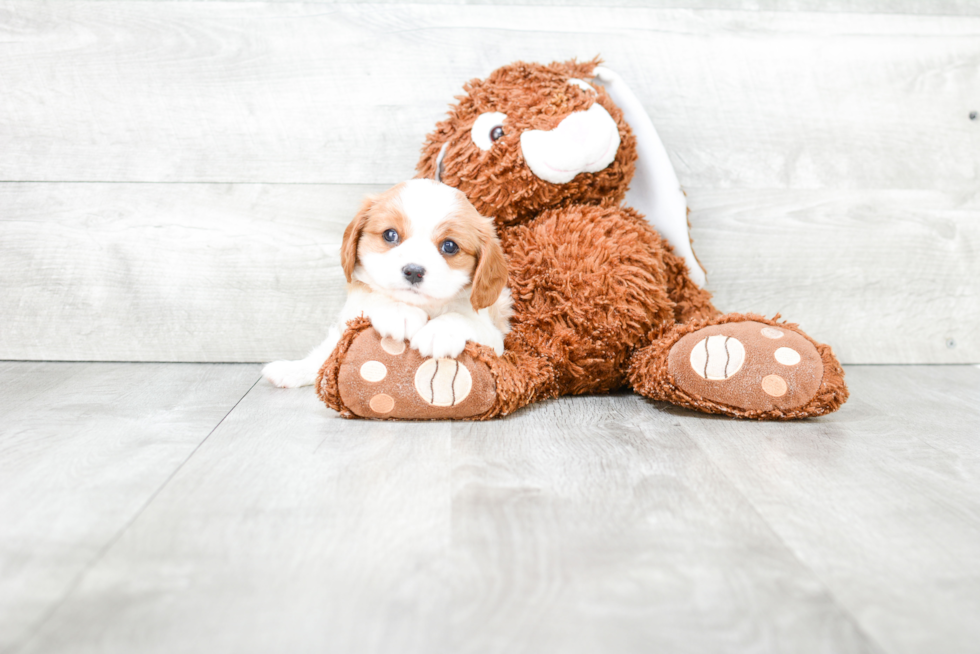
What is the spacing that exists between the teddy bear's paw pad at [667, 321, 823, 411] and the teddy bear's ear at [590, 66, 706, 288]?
273mm

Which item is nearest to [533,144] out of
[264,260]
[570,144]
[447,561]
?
[570,144]

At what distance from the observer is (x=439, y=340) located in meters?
0.98

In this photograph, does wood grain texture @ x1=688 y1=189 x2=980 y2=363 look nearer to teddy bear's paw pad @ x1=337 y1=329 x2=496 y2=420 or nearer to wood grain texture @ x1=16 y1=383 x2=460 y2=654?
teddy bear's paw pad @ x1=337 y1=329 x2=496 y2=420

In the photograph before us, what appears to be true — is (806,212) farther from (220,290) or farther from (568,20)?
(220,290)

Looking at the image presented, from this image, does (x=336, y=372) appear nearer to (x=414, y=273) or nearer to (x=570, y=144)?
(x=414, y=273)

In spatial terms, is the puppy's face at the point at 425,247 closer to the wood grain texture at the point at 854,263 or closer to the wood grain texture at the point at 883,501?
the wood grain texture at the point at 883,501

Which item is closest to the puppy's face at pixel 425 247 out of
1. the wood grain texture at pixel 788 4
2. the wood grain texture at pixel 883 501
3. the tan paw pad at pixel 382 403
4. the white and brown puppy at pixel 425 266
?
the white and brown puppy at pixel 425 266

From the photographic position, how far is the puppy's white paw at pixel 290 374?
125cm

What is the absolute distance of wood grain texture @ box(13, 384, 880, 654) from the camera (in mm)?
505

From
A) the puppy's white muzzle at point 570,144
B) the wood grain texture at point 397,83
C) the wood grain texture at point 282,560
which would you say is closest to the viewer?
the wood grain texture at point 282,560

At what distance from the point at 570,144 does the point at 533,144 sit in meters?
0.06

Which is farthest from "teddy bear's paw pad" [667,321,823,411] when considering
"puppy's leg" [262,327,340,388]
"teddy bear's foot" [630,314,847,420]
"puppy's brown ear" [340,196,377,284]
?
"puppy's leg" [262,327,340,388]

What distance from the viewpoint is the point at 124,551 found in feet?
2.02

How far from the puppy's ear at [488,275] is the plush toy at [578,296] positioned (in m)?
0.07
